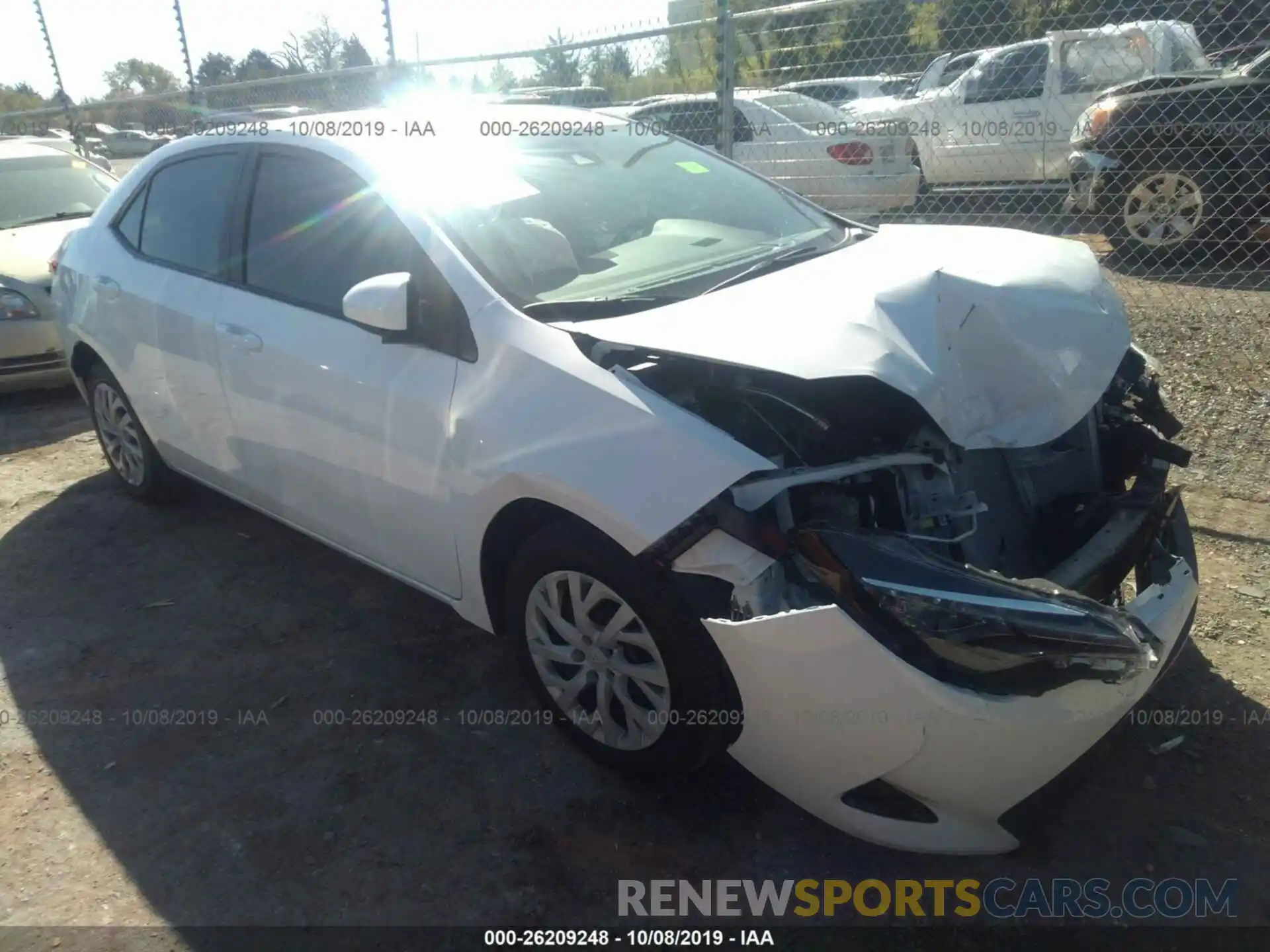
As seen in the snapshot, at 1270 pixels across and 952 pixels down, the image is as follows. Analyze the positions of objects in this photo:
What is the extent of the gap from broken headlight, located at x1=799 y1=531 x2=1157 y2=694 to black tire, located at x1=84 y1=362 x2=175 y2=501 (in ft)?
11.7

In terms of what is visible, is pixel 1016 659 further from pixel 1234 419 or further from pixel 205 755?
pixel 1234 419

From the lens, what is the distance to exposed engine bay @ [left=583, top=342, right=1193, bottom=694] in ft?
6.33

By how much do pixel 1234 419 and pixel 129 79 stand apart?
101ft

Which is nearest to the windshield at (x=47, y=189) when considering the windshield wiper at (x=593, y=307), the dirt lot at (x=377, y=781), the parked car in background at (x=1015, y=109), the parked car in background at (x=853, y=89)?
the dirt lot at (x=377, y=781)

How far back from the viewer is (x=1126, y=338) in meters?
2.68

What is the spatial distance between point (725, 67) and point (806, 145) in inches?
99.5

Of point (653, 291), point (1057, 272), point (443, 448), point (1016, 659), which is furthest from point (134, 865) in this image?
point (1057, 272)

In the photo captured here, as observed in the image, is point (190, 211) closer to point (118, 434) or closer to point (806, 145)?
point (118, 434)

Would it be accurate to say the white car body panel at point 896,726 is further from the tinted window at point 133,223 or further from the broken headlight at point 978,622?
the tinted window at point 133,223

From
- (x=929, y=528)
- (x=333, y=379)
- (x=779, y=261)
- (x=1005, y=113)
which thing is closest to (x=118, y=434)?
(x=333, y=379)

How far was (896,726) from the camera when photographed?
1980 mm

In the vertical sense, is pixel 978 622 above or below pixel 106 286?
below

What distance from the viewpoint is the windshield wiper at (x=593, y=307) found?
259cm

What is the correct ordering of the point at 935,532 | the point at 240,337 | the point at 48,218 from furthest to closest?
1. the point at 48,218
2. the point at 240,337
3. the point at 935,532
